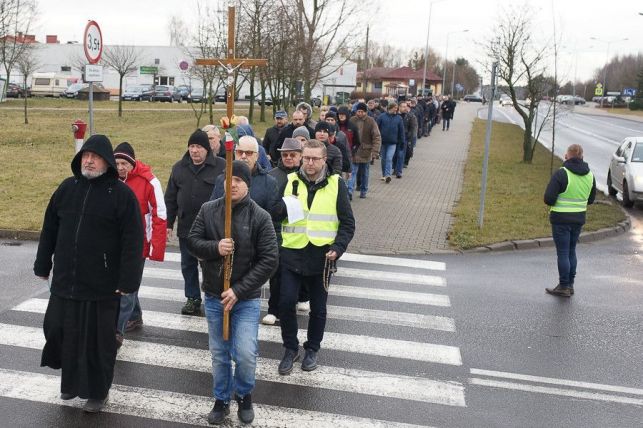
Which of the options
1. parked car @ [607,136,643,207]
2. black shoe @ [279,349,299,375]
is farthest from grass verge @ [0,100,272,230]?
parked car @ [607,136,643,207]

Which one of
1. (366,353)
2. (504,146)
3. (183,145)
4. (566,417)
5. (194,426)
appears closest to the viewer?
(194,426)

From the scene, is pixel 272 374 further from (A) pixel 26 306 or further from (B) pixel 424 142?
(B) pixel 424 142

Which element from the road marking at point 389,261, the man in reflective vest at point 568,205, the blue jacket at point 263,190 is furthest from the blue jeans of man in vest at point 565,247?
the blue jacket at point 263,190

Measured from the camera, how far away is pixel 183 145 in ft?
80.0

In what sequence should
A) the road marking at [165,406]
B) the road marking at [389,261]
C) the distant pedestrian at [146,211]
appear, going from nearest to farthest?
the road marking at [165,406]
the distant pedestrian at [146,211]
the road marking at [389,261]

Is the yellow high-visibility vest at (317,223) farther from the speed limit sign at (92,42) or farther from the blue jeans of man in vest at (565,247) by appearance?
the speed limit sign at (92,42)

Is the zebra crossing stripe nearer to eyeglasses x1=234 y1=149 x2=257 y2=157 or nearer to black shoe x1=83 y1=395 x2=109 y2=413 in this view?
eyeglasses x1=234 y1=149 x2=257 y2=157

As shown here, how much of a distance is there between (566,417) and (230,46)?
12.1 feet

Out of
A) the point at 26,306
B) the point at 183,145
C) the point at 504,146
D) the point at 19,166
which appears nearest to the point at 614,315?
the point at 26,306

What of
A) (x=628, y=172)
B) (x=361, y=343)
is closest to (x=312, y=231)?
(x=361, y=343)

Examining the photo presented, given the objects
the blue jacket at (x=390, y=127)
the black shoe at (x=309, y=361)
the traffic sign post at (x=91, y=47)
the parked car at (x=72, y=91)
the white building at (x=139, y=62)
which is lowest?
the black shoe at (x=309, y=361)

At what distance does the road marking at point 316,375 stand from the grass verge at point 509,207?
17.8ft

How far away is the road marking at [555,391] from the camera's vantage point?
18.4 feet

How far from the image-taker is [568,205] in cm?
845
